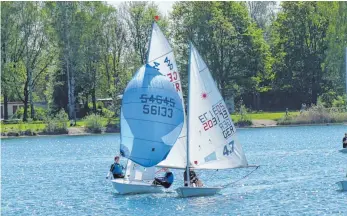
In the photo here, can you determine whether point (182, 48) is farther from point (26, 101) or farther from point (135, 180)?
point (135, 180)

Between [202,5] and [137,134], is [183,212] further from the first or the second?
[202,5]

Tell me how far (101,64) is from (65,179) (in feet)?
215

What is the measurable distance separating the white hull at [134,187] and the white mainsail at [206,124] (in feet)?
7.35

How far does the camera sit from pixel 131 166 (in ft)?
138

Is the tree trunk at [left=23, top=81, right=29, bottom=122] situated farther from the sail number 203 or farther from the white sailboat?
the sail number 203

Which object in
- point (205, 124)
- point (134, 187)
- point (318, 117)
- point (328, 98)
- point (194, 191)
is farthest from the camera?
point (328, 98)

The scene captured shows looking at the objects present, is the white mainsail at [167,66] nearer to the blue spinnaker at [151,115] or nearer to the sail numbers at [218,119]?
the blue spinnaker at [151,115]

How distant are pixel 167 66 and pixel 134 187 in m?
5.65

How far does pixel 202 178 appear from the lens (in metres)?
48.6

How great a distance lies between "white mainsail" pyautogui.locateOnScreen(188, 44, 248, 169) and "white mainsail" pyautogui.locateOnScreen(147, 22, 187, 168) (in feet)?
2.17

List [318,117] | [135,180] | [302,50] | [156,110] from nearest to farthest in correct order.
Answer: [156,110] → [135,180] → [318,117] → [302,50]

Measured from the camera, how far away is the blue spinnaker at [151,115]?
3906 cm

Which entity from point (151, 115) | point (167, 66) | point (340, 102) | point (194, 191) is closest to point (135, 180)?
point (151, 115)

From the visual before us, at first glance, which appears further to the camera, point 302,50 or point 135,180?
point 302,50
